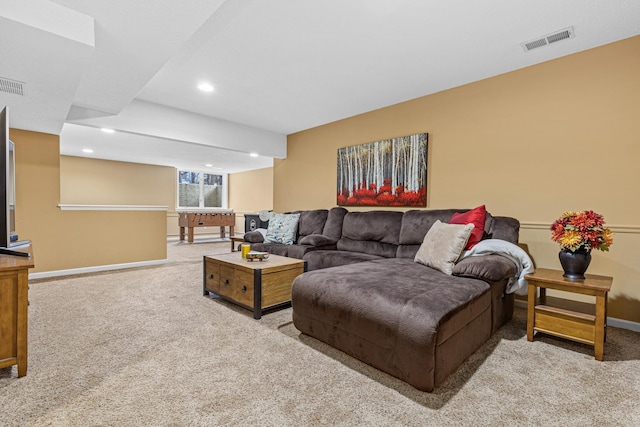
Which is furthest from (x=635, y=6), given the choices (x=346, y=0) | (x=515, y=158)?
(x=346, y=0)

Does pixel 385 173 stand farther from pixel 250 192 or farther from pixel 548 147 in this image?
pixel 250 192

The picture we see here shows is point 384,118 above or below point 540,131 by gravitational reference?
above

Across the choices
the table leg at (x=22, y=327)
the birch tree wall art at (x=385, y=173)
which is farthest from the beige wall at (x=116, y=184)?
the table leg at (x=22, y=327)

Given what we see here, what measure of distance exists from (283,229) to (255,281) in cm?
185

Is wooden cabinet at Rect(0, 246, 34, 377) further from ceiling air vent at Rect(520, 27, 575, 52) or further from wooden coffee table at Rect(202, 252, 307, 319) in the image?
ceiling air vent at Rect(520, 27, 575, 52)

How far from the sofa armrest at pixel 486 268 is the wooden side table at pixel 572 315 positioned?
0.60ft

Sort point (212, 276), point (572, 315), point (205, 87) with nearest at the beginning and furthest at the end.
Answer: point (572, 315)
point (212, 276)
point (205, 87)

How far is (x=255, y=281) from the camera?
8.18 feet

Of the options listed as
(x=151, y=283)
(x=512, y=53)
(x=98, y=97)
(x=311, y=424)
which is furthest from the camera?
(x=151, y=283)

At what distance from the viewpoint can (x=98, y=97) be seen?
10.4ft

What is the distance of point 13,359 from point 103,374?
1.52 feet

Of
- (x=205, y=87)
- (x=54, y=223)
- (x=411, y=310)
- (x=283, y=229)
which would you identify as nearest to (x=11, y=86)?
(x=205, y=87)

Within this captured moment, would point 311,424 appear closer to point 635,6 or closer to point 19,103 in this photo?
point 635,6

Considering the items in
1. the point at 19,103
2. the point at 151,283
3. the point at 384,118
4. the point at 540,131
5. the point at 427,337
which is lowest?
the point at 151,283
